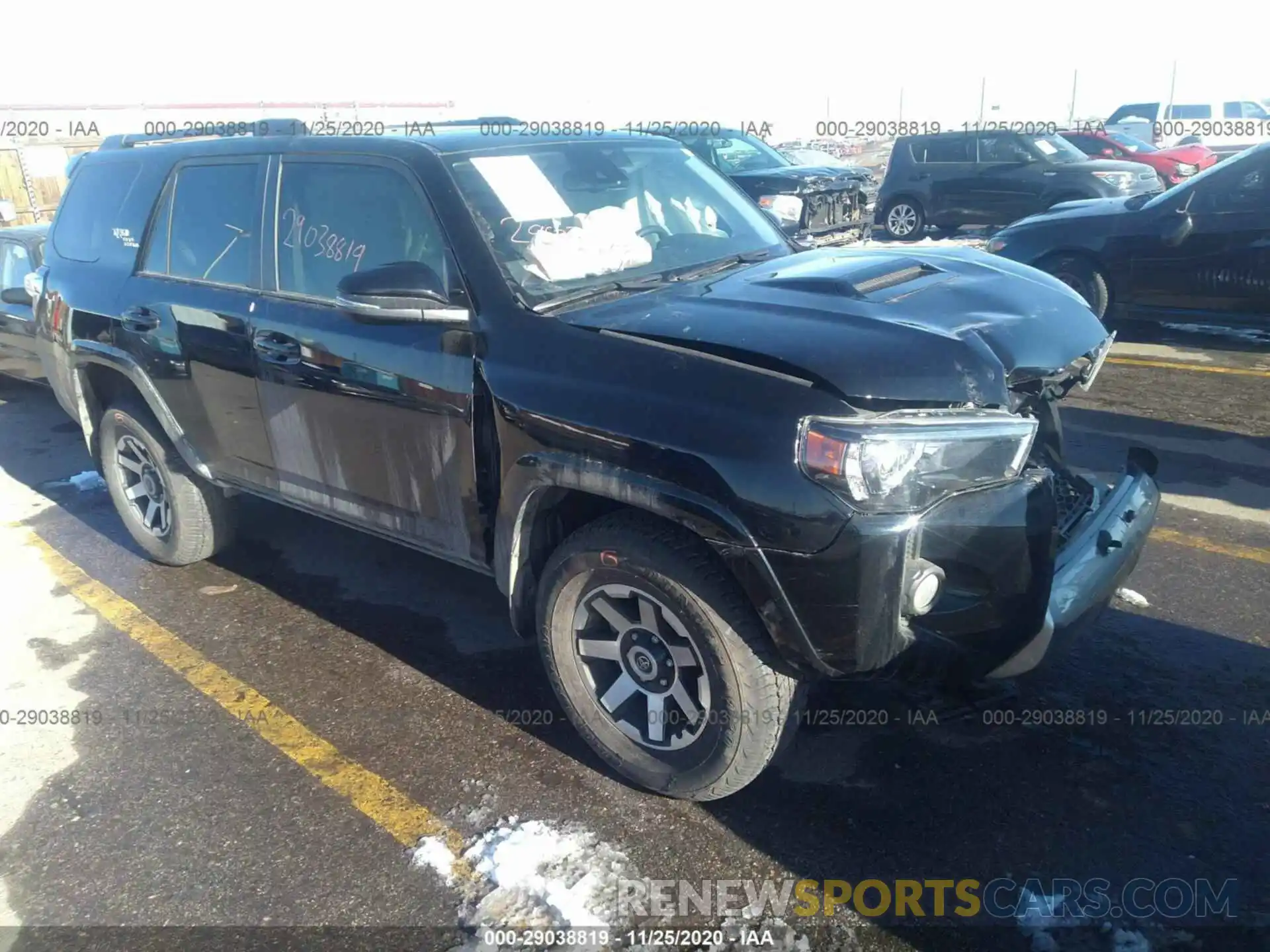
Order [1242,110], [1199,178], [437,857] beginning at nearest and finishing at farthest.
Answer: [437,857], [1199,178], [1242,110]

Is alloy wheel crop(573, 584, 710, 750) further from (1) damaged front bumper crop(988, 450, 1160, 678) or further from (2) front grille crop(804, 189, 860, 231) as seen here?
(2) front grille crop(804, 189, 860, 231)

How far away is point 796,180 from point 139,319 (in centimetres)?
895

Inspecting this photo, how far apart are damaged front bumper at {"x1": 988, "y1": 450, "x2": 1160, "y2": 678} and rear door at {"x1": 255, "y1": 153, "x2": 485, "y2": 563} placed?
172cm

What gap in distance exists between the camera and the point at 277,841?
2926 millimetres

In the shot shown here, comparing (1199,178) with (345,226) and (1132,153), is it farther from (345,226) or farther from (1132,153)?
(1132,153)

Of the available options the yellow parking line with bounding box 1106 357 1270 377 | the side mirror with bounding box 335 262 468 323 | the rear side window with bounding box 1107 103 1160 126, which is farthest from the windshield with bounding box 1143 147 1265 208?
the rear side window with bounding box 1107 103 1160 126

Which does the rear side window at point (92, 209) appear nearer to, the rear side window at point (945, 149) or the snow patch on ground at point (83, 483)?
the snow patch on ground at point (83, 483)

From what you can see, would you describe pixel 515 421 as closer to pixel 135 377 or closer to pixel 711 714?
pixel 711 714

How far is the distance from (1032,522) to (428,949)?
190 centimetres

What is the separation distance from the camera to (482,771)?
125 inches

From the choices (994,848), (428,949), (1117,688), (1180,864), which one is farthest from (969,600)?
(428,949)

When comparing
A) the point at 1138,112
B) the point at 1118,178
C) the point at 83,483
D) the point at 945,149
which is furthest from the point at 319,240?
the point at 1138,112

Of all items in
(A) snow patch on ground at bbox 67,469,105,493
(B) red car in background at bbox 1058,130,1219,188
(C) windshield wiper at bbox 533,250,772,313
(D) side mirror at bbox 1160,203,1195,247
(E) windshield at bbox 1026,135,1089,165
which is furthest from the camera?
(B) red car in background at bbox 1058,130,1219,188

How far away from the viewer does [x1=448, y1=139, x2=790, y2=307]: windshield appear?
3166mm
